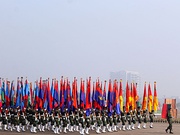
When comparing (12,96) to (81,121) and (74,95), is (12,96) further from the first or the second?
(81,121)

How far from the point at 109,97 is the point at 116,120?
1.73 m

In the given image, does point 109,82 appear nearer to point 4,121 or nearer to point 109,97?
point 109,97

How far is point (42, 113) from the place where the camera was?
23.6 m

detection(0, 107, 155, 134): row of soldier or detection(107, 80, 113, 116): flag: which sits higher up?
detection(107, 80, 113, 116): flag

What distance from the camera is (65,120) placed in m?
22.4

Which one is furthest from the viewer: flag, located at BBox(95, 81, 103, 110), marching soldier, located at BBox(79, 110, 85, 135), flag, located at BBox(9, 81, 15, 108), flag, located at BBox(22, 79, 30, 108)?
flag, located at BBox(9, 81, 15, 108)

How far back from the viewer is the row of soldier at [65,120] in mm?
22188

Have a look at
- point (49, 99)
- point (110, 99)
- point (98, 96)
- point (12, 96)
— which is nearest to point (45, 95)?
point (49, 99)

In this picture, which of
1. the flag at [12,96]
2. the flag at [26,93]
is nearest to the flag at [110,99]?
the flag at [26,93]

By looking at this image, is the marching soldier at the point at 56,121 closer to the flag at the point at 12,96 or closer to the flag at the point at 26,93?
the flag at the point at 26,93

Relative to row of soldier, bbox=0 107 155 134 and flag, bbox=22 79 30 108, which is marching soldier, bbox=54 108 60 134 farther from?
flag, bbox=22 79 30 108

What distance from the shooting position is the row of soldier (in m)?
22.2

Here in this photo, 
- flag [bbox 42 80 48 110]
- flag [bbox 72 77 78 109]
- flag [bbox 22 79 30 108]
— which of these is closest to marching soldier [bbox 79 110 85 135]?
flag [bbox 72 77 78 109]

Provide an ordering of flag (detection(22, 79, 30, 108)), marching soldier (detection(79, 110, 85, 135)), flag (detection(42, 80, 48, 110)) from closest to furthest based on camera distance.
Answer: marching soldier (detection(79, 110, 85, 135)) → flag (detection(42, 80, 48, 110)) → flag (detection(22, 79, 30, 108))
